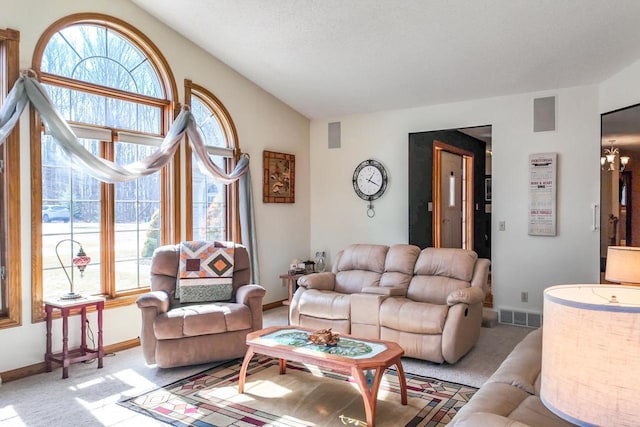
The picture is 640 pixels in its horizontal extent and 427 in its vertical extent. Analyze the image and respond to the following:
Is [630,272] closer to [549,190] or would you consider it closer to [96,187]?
[549,190]

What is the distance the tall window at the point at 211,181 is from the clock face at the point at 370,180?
1741mm

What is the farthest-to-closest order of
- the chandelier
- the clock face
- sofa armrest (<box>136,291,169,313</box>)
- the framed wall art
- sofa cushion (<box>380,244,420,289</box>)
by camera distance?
the clock face, the framed wall art, sofa cushion (<box>380,244,420,289</box>), the chandelier, sofa armrest (<box>136,291,169,313</box>)

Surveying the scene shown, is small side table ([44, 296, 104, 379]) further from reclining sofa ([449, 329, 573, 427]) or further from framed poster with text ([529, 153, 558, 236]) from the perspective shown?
framed poster with text ([529, 153, 558, 236])

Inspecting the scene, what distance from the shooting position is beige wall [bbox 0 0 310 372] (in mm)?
3846

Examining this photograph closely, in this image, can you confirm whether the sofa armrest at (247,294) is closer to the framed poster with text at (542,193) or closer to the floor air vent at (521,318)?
the floor air vent at (521,318)

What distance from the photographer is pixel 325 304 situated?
4.61 metres

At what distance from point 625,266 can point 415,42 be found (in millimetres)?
2641

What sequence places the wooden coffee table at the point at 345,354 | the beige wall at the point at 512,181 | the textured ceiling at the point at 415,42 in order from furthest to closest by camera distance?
the beige wall at the point at 512,181, the textured ceiling at the point at 415,42, the wooden coffee table at the point at 345,354

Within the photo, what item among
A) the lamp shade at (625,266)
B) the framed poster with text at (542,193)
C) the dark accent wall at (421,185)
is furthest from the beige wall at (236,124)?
the lamp shade at (625,266)

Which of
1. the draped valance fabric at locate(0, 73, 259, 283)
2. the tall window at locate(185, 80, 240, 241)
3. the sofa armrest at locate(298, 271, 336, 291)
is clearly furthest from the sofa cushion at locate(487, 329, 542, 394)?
the tall window at locate(185, 80, 240, 241)

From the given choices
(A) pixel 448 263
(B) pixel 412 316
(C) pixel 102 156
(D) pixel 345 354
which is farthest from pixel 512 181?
(C) pixel 102 156

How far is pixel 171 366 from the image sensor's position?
3.80 m

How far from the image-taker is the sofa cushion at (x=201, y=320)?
3.77 meters

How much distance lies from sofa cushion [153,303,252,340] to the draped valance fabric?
4.57 feet
